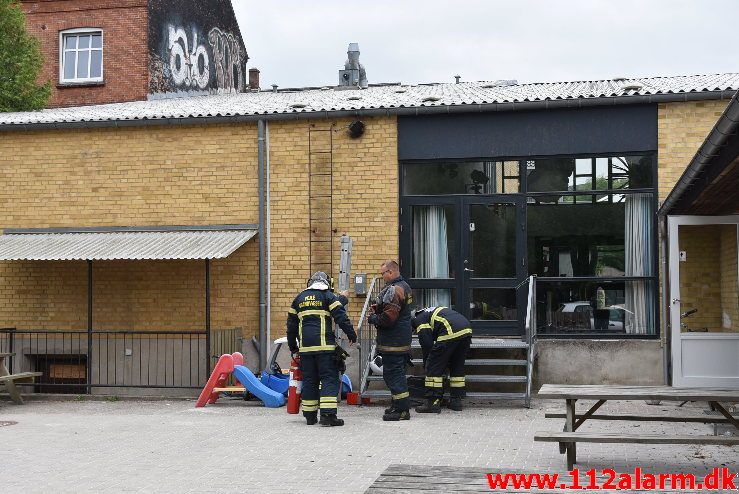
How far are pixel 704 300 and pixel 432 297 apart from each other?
3.95 m

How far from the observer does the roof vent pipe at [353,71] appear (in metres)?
27.7

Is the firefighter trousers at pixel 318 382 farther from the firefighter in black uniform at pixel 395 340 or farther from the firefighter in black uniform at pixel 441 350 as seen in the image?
the firefighter in black uniform at pixel 441 350

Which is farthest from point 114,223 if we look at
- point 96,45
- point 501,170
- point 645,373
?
point 96,45

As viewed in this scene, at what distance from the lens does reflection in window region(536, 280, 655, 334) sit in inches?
567

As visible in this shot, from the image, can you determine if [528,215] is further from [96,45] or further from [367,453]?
[96,45]

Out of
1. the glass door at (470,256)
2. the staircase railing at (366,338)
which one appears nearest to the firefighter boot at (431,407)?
the staircase railing at (366,338)

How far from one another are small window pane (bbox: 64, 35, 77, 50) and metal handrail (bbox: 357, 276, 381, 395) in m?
16.2

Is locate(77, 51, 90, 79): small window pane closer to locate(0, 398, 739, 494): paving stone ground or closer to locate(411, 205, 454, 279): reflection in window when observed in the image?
locate(411, 205, 454, 279): reflection in window

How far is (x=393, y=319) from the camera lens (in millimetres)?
12148

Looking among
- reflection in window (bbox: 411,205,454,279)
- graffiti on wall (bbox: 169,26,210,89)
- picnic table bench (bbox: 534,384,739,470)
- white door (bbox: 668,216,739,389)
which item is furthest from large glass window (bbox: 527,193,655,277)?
graffiti on wall (bbox: 169,26,210,89)

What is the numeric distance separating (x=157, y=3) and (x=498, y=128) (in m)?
15.4

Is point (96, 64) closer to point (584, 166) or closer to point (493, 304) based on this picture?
point (493, 304)

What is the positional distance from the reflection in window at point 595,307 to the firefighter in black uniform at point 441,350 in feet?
7.33

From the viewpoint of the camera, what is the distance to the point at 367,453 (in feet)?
31.7
